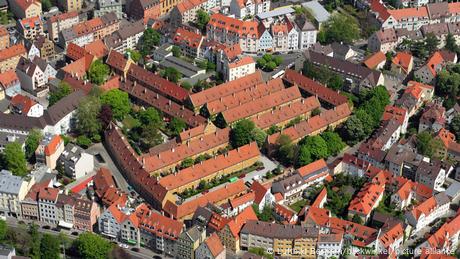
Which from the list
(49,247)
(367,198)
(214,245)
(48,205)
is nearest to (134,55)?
(48,205)

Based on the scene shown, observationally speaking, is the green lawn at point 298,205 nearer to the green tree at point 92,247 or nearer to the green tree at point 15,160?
the green tree at point 92,247

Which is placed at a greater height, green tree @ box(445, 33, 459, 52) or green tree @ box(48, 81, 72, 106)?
green tree @ box(48, 81, 72, 106)

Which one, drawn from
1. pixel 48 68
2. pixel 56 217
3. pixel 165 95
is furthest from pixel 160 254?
pixel 48 68

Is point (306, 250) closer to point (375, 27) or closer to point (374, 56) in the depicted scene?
point (374, 56)

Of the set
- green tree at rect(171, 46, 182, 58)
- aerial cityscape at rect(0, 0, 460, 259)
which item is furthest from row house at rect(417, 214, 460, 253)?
green tree at rect(171, 46, 182, 58)

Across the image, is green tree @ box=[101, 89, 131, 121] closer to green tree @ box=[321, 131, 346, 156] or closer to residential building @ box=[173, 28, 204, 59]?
residential building @ box=[173, 28, 204, 59]

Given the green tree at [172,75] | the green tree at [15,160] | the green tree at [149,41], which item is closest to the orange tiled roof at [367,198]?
the green tree at [172,75]
